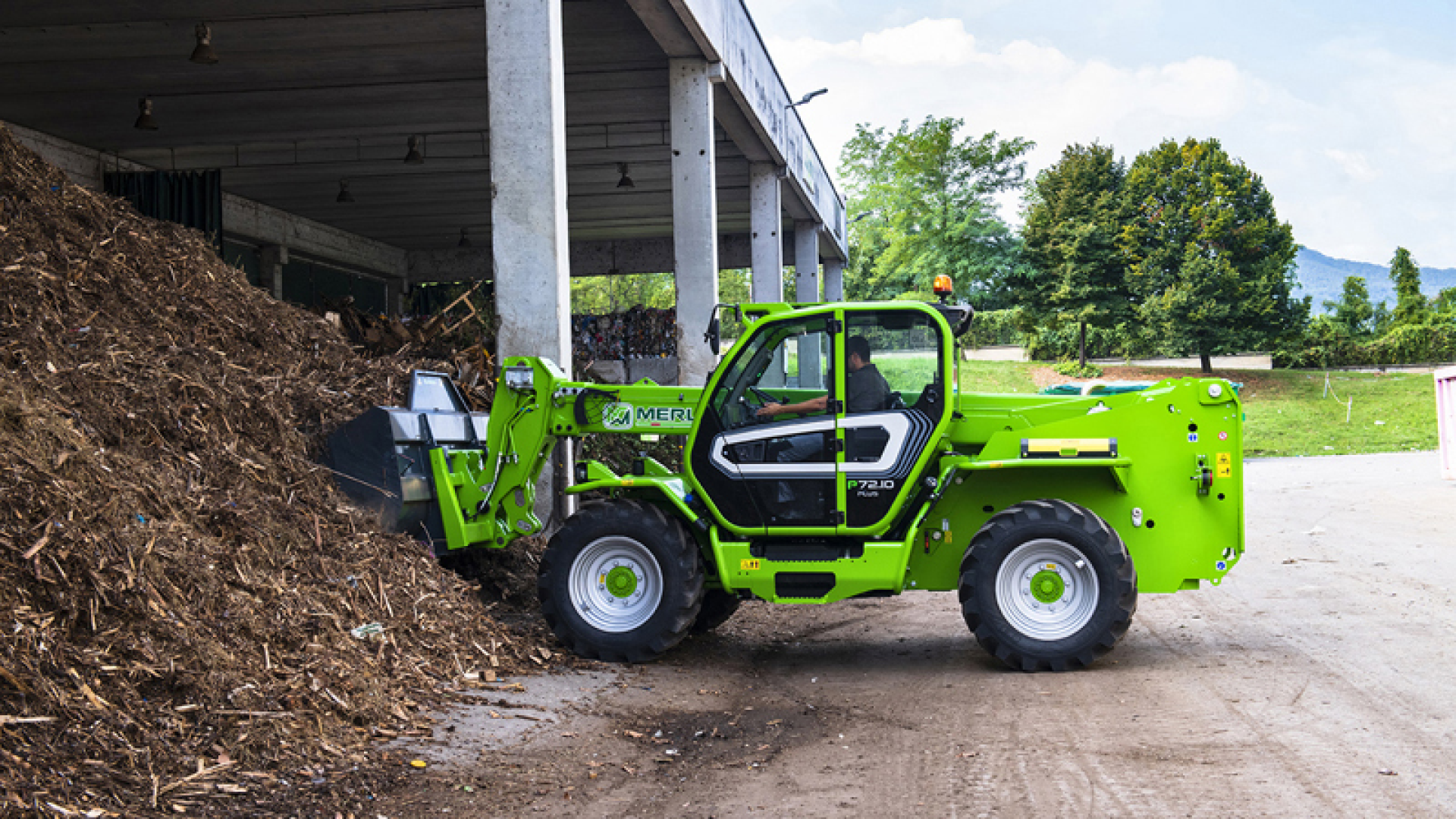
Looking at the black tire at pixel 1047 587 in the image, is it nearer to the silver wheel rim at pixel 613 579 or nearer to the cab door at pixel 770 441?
the cab door at pixel 770 441

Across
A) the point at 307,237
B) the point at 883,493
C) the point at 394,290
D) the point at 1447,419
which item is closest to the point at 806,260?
the point at 307,237

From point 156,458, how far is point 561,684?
2618mm

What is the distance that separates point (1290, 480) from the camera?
65.9ft

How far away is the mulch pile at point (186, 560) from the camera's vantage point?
14.9 feet

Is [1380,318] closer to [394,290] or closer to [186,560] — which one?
[394,290]

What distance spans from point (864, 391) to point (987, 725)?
2.40 meters

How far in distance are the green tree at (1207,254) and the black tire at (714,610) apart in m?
42.9

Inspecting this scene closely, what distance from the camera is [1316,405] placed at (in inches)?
1532

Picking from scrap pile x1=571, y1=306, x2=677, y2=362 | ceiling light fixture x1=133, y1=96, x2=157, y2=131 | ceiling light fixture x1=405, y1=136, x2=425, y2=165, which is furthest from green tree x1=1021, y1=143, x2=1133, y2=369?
ceiling light fixture x1=133, y1=96, x2=157, y2=131

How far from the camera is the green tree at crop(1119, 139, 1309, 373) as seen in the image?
47938 millimetres

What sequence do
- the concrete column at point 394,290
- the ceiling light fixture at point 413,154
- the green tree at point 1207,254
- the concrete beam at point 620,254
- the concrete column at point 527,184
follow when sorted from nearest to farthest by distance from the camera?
the concrete column at point 527,184 → the ceiling light fixture at point 413,154 → the concrete beam at point 620,254 → the concrete column at point 394,290 → the green tree at point 1207,254

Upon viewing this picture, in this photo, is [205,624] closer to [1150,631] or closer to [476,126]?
[1150,631]

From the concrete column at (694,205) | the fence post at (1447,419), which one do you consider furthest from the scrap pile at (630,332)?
the fence post at (1447,419)

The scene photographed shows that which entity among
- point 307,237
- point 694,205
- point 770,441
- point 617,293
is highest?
point 617,293
